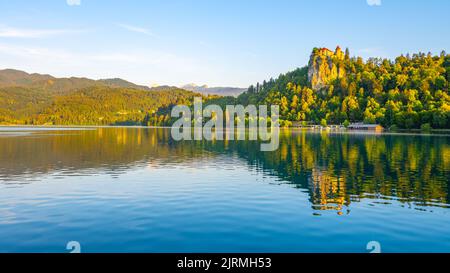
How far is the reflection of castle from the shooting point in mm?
31703

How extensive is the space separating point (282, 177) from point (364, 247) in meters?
27.1

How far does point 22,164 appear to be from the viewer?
194ft

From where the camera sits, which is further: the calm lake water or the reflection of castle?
the reflection of castle

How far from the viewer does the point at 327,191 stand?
3778 centimetres

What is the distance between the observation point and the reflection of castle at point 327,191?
31.7 meters

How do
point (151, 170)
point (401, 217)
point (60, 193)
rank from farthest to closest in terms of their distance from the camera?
point (151, 170)
point (60, 193)
point (401, 217)

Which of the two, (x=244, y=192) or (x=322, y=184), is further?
(x=322, y=184)

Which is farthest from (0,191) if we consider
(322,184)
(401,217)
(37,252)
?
(401,217)

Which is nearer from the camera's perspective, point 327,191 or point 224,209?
point 224,209

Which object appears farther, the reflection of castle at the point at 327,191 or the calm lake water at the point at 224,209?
the reflection of castle at the point at 327,191
